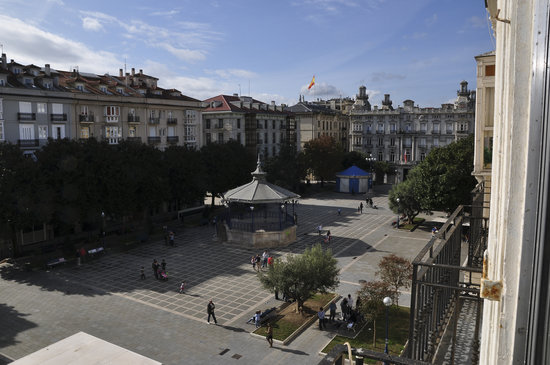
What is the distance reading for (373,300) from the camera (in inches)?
784

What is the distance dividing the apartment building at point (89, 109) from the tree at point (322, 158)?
20.3 meters

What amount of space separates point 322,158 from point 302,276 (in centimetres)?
4715

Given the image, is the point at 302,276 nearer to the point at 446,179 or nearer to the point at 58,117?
the point at 446,179

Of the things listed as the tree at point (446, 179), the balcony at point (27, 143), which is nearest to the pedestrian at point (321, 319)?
the tree at point (446, 179)

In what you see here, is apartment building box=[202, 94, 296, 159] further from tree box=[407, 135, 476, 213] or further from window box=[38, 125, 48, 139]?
tree box=[407, 135, 476, 213]

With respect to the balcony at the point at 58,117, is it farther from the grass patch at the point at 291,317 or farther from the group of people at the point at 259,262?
the grass patch at the point at 291,317

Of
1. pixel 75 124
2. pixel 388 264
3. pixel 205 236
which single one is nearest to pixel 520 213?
pixel 388 264

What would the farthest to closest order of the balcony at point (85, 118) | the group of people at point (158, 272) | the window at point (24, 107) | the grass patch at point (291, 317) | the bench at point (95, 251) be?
the balcony at point (85, 118)
the window at point (24, 107)
the bench at point (95, 251)
the group of people at point (158, 272)
the grass patch at point (291, 317)

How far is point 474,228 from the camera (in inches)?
426

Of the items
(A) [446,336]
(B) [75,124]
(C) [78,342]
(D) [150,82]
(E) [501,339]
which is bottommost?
(C) [78,342]

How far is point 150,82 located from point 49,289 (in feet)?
108

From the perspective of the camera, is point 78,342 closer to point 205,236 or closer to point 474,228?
point 474,228

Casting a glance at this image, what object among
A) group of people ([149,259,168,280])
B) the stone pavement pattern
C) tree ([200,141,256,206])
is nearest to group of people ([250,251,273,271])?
the stone pavement pattern

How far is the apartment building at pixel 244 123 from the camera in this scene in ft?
211
